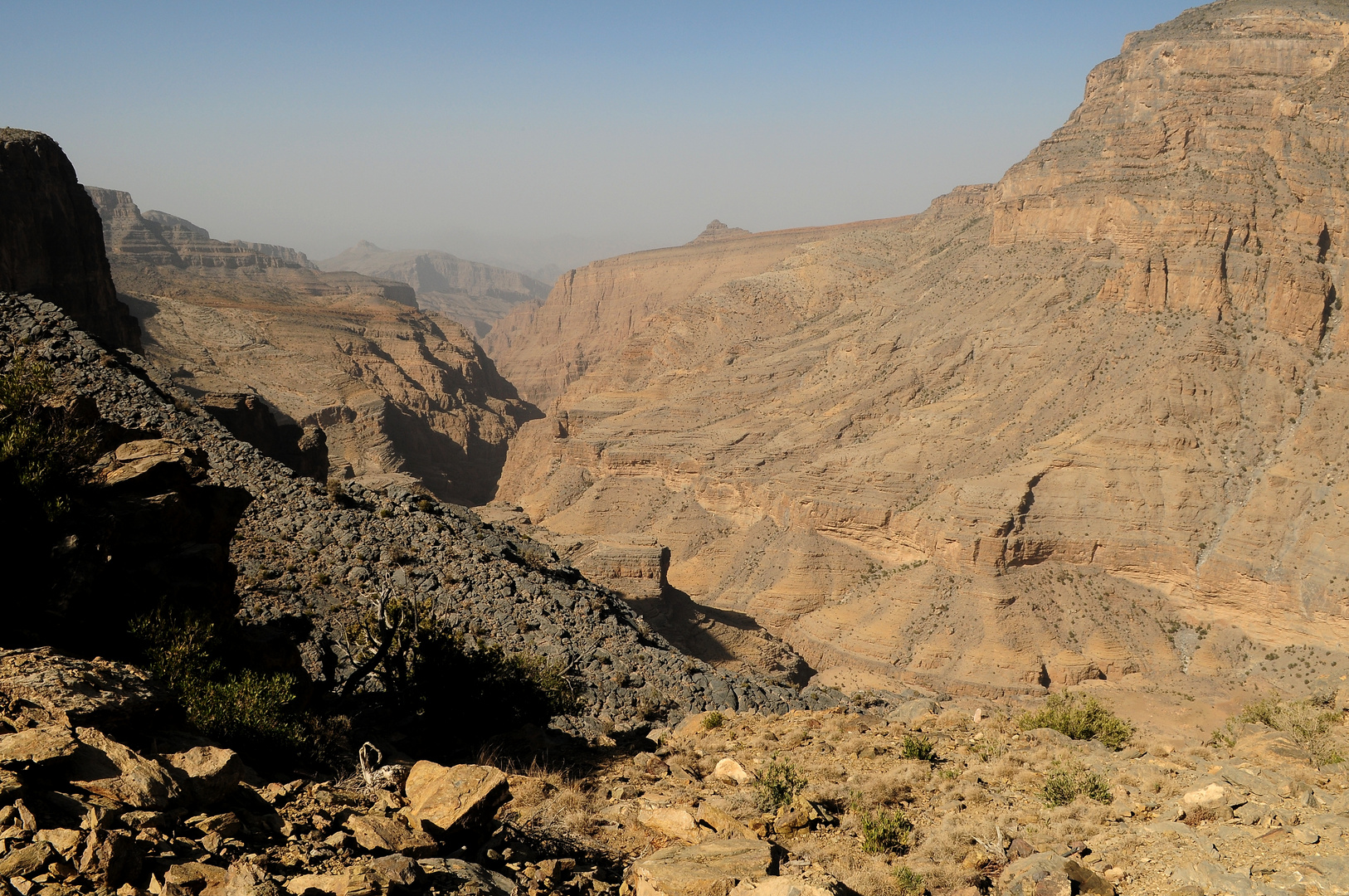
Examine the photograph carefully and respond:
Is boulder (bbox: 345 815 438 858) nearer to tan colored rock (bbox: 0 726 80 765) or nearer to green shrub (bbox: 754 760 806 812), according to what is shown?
tan colored rock (bbox: 0 726 80 765)

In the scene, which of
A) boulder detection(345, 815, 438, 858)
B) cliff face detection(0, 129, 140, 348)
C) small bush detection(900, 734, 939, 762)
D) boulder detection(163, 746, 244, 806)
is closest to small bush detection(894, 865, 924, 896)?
small bush detection(900, 734, 939, 762)

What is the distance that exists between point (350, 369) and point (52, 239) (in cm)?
7017

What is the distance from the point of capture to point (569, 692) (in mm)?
22125

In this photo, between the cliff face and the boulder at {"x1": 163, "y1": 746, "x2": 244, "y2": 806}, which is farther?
the cliff face

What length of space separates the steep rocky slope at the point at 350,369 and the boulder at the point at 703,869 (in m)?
50.4

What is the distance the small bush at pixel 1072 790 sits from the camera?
1334 centimetres

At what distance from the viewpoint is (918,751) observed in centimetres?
1666

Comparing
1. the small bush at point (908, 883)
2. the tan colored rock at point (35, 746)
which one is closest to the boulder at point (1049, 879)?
the small bush at point (908, 883)

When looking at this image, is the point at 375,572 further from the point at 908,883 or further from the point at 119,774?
the point at 908,883

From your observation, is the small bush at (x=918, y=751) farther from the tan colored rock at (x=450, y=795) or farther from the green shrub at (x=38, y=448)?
the green shrub at (x=38, y=448)

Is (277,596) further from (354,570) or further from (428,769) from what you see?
(428,769)

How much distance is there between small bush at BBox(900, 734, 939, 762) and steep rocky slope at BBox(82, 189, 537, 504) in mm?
46798

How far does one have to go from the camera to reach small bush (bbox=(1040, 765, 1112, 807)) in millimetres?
13344

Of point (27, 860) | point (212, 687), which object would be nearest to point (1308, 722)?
point (212, 687)
